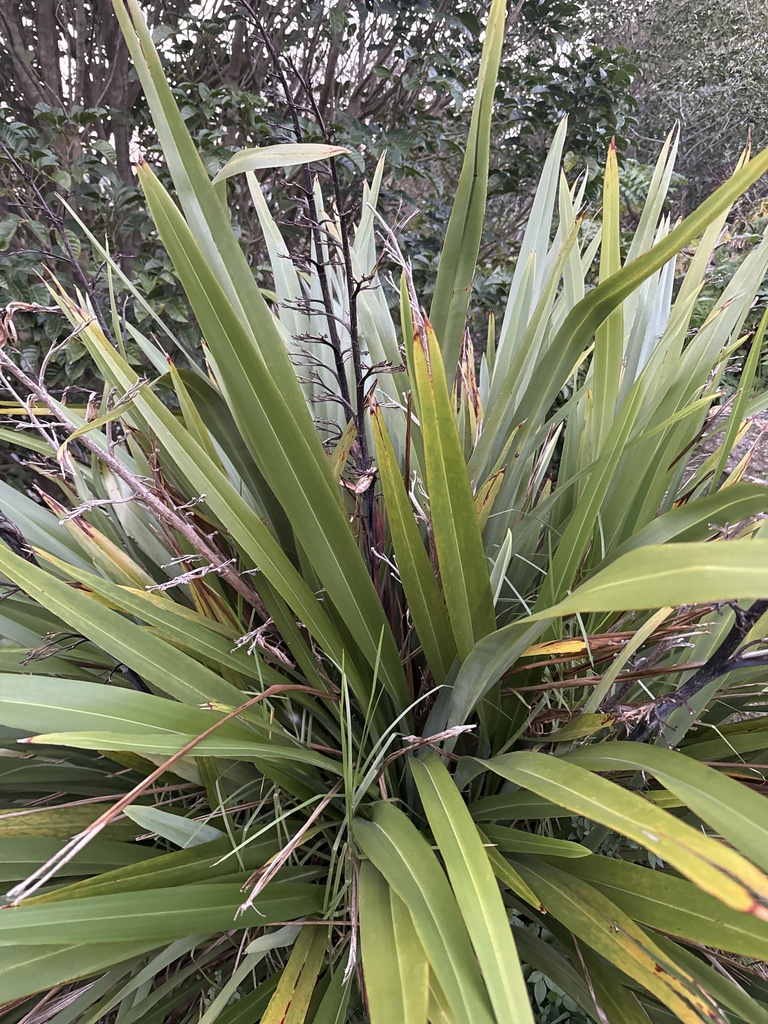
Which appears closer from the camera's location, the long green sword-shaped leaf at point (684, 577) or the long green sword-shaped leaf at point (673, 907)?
the long green sword-shaped leaf at point (684, 577)

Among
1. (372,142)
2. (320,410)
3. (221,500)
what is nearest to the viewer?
(221,500)

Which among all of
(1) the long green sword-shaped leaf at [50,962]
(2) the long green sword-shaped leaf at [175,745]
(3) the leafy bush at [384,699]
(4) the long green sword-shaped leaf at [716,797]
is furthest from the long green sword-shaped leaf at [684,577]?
(1) the long green sword-shaped leaf at [50,962]

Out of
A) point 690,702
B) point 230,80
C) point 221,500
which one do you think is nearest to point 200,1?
point 230,80

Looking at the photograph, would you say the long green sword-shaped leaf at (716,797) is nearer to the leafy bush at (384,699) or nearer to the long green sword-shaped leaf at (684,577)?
the leafy bush at (384,699)

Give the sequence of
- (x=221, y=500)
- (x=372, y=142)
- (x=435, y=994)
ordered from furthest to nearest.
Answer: (x=372, y=142)
(x=221, y=500)
(x=435, y=994)

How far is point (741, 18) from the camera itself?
205 inches

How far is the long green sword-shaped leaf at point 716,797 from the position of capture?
279mm

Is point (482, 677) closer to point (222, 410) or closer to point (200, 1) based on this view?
point (222, 410)

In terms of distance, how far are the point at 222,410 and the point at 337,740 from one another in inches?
14.4

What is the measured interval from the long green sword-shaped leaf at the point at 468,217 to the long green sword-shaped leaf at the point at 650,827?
1.32ft

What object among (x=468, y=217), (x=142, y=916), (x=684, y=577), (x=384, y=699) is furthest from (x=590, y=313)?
(x=142, y=916)

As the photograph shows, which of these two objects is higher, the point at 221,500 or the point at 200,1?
the point at 200,1

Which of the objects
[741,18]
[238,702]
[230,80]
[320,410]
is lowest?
[238,702]

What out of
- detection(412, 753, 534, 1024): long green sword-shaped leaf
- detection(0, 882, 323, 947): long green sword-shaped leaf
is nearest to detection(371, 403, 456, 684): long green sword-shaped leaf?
detection(412, 753, 534, 1024): long green sword-shaped leaf
